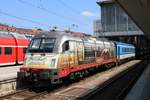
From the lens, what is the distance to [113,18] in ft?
239

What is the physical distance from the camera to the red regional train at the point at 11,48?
83.2ft

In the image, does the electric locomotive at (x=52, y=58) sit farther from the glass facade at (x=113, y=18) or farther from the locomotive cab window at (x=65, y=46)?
the glass facade at (x=113, y=18)

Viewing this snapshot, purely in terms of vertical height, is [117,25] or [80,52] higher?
[117,25]

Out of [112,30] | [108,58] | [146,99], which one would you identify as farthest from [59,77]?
[112,30]

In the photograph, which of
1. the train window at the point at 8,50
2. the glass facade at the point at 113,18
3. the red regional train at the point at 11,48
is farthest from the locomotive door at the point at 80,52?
the glass facade at the point at 113,18

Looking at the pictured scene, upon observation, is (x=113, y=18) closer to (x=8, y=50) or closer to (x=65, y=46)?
(x=8, y=50)

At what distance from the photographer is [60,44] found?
16594 millimetres

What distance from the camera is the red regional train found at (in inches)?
998

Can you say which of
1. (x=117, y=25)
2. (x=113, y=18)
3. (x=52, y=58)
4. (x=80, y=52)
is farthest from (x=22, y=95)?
(x=113, y=18)

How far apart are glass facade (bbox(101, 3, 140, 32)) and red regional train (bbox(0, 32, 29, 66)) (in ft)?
147

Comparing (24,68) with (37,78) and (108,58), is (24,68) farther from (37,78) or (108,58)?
(108,58)

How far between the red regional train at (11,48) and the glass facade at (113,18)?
147 ft

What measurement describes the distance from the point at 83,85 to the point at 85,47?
3.16 m

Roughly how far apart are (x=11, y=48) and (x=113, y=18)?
48511 mm
